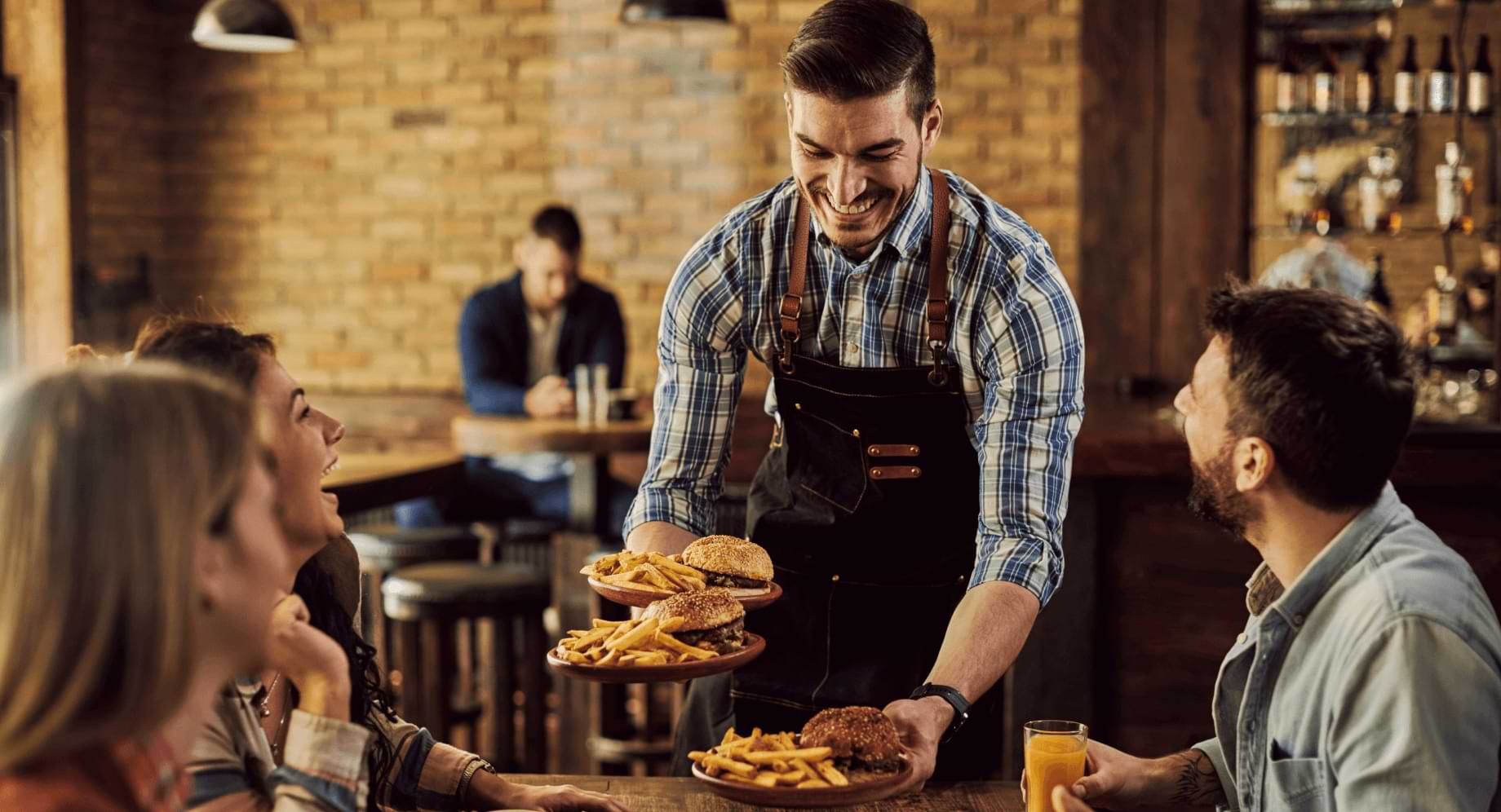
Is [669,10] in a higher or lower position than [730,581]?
higher

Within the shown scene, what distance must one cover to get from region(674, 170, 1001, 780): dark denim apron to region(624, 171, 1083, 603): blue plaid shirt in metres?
0.04

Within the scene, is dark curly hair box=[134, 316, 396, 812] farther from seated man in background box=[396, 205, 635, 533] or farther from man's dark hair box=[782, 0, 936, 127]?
seated man in background box=[396, 205, 635, 533]

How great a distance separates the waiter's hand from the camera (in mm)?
1607

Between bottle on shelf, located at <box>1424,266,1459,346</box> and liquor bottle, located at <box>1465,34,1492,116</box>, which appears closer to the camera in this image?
bottle on shelf, located at <box>1424,266,1459,346</box>

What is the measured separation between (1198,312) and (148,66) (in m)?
4.96

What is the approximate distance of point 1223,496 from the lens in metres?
1.72

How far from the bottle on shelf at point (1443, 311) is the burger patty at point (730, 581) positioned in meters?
3.55

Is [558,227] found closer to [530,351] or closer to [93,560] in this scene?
[530,351]

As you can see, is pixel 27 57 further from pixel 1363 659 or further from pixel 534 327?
pixel 1363 659

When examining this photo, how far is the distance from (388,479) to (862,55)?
2889 millimetres

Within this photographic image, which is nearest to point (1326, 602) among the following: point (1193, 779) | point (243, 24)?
point (1193, 779)

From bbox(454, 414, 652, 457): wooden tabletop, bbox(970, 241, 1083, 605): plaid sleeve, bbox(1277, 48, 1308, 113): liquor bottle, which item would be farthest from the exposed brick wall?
bbox(970, 241, 1083, 605): plaid sleeve

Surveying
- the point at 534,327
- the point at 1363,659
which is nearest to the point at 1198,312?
the point at 534,327

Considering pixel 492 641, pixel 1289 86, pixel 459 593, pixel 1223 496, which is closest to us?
pixel 1223 496
